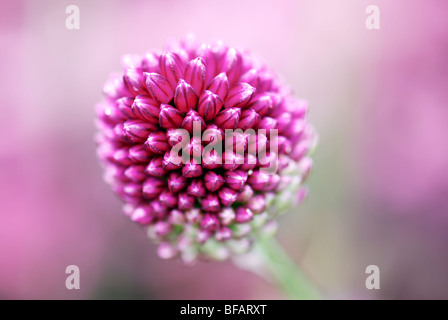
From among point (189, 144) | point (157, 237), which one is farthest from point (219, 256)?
point (189, 144)

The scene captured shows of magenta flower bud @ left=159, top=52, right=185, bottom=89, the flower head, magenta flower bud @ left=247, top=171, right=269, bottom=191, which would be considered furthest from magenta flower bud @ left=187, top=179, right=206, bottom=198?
magenta flower bud @ left=159, top=52, right=185, bottom=89

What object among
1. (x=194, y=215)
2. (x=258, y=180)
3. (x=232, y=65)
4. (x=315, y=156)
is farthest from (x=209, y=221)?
(x=315, y=156)

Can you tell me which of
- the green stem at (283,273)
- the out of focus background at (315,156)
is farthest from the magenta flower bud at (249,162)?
the out of focus background at (315,156)

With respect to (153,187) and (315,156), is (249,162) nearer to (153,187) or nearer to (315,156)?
(153,187)

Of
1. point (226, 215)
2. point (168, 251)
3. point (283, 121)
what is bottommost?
point (168, 251)

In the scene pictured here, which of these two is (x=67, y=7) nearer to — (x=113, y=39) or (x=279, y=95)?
(x=113, y=39)

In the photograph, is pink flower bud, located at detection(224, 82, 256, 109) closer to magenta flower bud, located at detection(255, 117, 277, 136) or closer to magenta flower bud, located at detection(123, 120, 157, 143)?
magenta flower bud, located at detection(255, 117, 277, 136)
